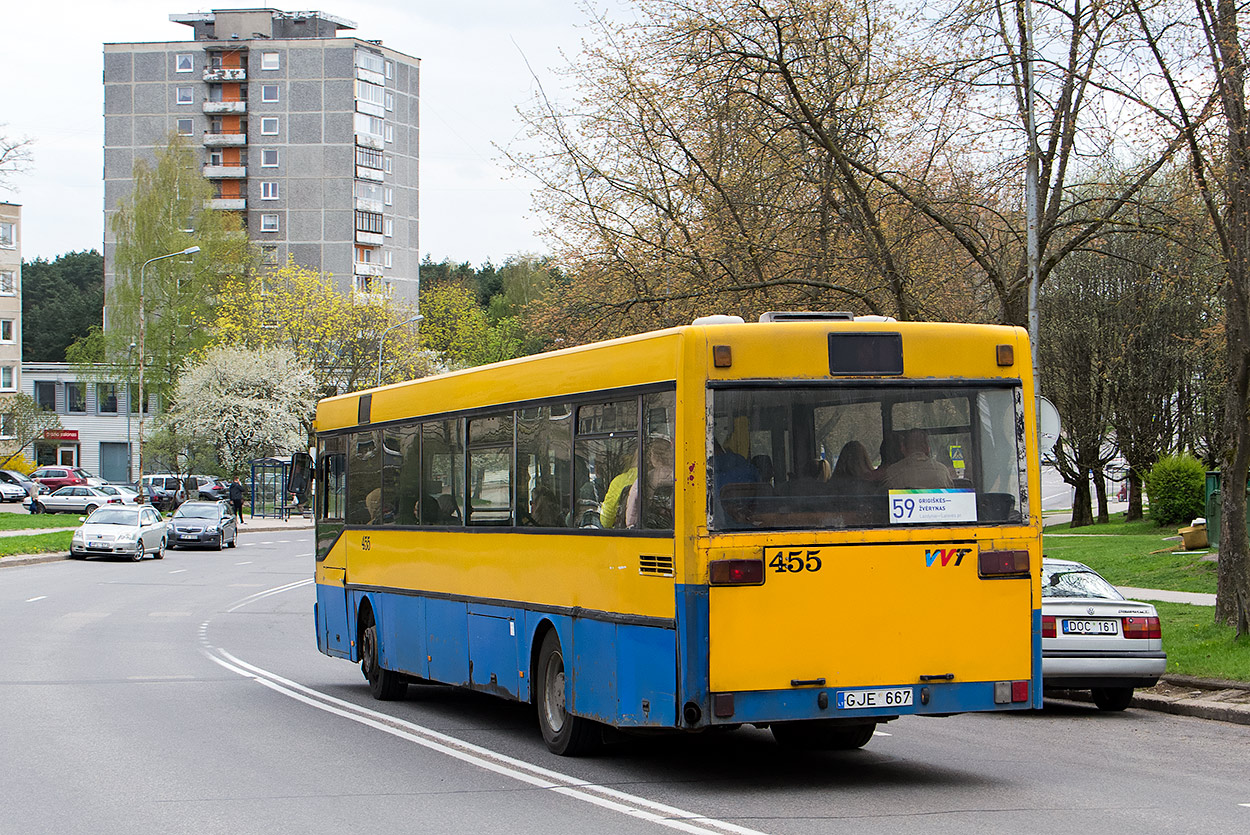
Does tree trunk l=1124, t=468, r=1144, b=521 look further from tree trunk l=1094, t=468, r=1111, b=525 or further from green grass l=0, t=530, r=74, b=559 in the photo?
green grass l=0, t=530, r=74, b=559

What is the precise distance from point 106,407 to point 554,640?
328 ft

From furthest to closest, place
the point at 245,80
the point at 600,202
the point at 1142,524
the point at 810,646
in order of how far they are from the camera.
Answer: the point at 245,80, the point at 1142,524, the point at 600,202, the point at 810,646

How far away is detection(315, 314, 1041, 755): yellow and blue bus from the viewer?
8.73 meters

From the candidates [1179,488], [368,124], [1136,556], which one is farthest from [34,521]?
[368,124]

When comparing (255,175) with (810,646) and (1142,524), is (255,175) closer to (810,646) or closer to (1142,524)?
(1142,524)

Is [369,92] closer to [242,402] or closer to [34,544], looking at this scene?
[242,402]

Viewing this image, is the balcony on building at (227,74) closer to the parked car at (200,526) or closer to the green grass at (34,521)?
the green grass at (34,521)

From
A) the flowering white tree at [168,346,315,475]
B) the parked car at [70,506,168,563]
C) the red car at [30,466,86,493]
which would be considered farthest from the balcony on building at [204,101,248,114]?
the parked car at [70,506,168,563]

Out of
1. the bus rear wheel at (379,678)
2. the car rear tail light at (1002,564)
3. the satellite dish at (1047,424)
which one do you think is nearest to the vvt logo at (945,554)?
the car rear tail light at (1002,564)

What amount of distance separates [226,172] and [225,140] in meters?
2.25

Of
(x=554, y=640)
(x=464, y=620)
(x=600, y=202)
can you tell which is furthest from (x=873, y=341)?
(x=600, y=202)

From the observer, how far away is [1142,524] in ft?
135

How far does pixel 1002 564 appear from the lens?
9.21 metres

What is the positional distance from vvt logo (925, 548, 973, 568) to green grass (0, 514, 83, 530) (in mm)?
46141
